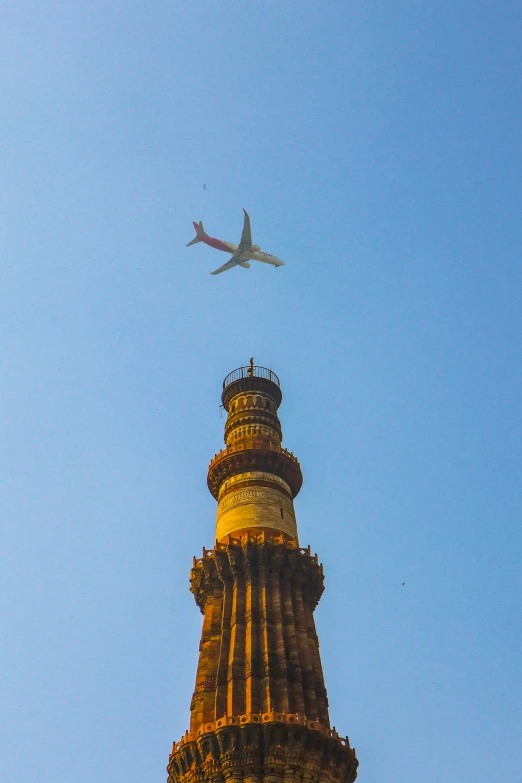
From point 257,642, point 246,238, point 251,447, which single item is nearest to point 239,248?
point 246,238

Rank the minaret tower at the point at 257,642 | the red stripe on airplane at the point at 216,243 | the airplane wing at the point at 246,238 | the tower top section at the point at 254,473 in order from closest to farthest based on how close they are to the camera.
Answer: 1. the minaret tower at the point at 257,642
2. the tower top section at the point at 254,473
3. the airplane wing at the point at 246,238
4. the red stripe on airplane at the point at 216,243

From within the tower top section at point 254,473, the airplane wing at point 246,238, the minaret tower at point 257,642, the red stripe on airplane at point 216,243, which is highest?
the red stripe on airplane at point 216,243

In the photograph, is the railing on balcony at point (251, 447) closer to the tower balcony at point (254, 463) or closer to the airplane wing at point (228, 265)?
the tower balcony at point (254, 463)

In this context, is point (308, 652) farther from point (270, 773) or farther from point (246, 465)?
point (246, 465)

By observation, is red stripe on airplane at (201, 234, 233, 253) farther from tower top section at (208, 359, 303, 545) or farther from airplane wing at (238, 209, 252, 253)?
tower top section at (208, 359, 303, 545)

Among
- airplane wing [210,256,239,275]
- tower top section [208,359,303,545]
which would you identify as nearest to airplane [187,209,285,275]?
airplane wing [210,256,239,275]

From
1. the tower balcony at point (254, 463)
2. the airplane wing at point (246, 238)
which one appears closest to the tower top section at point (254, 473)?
the tower balcony at point (254, 463)
